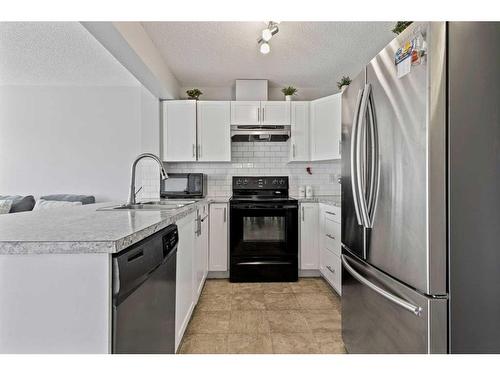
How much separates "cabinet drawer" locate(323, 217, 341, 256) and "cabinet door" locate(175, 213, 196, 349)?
1.38 m

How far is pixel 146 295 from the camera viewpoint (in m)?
1.13

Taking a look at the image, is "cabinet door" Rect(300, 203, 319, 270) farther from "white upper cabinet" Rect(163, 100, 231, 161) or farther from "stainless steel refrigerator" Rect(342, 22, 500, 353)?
"stainless steel refrigerator" Rect(342, 22, 500, 353)

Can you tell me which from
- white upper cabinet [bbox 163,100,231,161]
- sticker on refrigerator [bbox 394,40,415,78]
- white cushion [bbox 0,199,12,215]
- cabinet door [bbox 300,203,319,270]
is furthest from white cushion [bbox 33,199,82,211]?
sticker on refrigerator [bbox 394,40,415,78]

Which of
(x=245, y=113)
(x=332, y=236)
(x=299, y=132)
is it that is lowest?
(x=332, y=236)

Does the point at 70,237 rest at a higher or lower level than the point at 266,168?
lower

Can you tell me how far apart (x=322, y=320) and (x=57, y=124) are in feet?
13.8

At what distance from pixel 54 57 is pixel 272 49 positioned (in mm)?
2368

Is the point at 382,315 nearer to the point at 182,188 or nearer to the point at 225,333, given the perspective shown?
the point at 225,333

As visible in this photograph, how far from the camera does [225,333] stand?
2.14m

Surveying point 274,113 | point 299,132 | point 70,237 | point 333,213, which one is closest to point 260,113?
point 274,113

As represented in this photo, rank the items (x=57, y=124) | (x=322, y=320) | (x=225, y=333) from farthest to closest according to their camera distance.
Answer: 1. (x=57, y=124)
2. (x=322, y=320)
3. (x=225, y=333)

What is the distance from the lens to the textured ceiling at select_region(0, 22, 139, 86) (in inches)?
107

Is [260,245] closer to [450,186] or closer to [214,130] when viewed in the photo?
[214,130]
